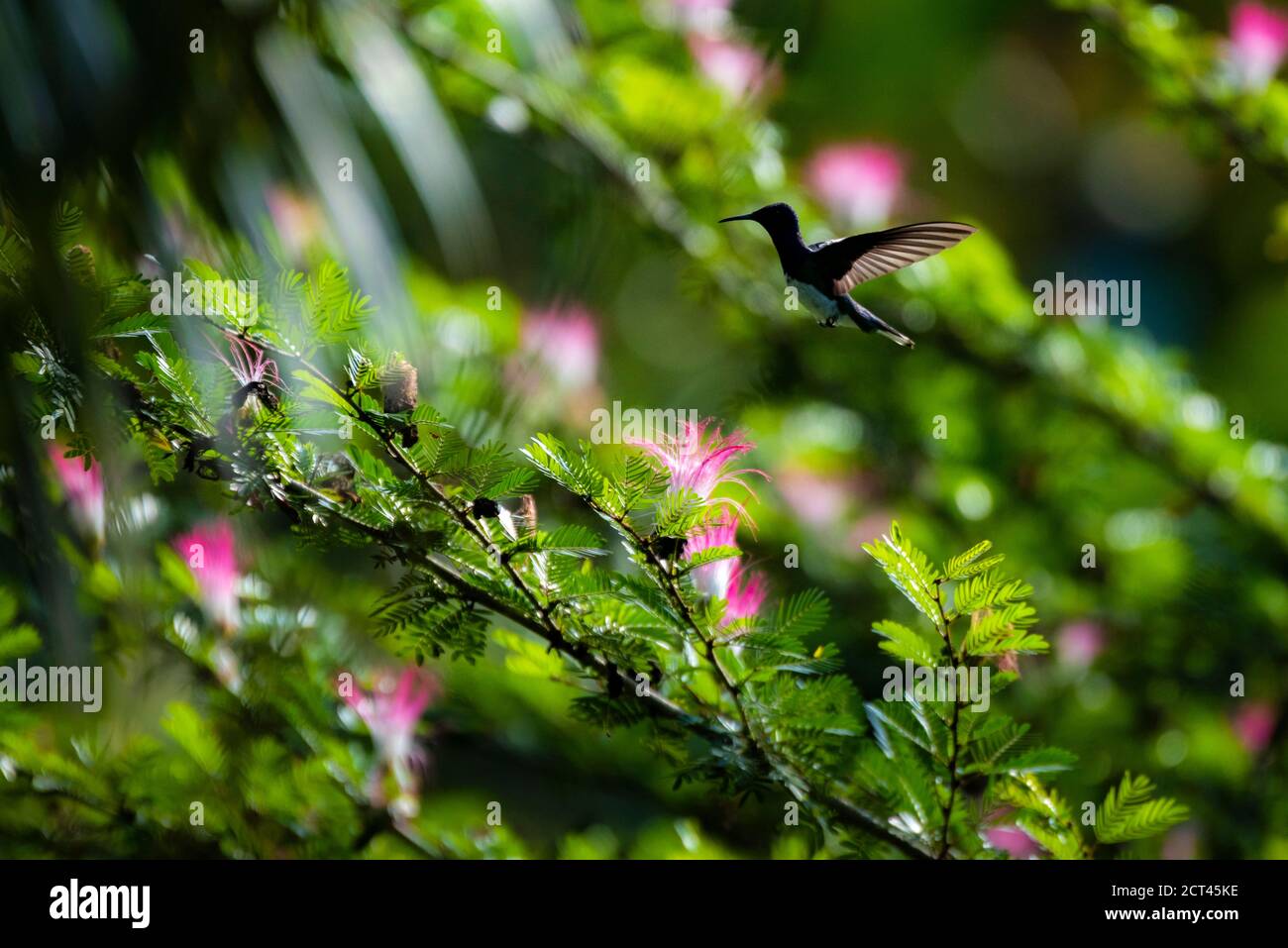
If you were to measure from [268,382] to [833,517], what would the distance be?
133 cm

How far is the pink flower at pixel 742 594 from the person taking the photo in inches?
33.5

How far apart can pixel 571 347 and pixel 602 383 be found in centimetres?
43

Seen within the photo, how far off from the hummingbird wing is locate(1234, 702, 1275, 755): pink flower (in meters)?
1.04

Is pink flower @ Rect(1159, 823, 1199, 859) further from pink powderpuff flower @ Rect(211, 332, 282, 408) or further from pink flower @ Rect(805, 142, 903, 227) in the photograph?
pink powderpuff flower @ Rect(211, 332, 282, 408)

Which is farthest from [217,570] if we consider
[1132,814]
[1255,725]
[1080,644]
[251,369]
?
[1255,725]

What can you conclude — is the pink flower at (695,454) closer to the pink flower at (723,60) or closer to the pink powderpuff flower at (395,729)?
the pink powderpuff flower at (395,729)

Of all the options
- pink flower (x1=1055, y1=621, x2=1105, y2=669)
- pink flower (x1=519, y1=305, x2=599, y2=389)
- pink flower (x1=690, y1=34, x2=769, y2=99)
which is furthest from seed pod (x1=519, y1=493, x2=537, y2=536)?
pink flower (x1=1055, y1=621, x2=1105, y2=669)

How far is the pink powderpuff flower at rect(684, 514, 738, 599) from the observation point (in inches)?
29.7

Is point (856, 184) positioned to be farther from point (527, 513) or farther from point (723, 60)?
point (527, 513)

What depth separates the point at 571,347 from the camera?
1633 millimetres

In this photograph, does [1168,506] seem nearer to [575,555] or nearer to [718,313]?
[718,313]

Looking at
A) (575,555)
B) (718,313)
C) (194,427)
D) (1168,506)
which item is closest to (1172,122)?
(1168,506)

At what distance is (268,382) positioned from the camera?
2.43 ft

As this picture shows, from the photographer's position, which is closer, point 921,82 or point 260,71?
point 260,71
